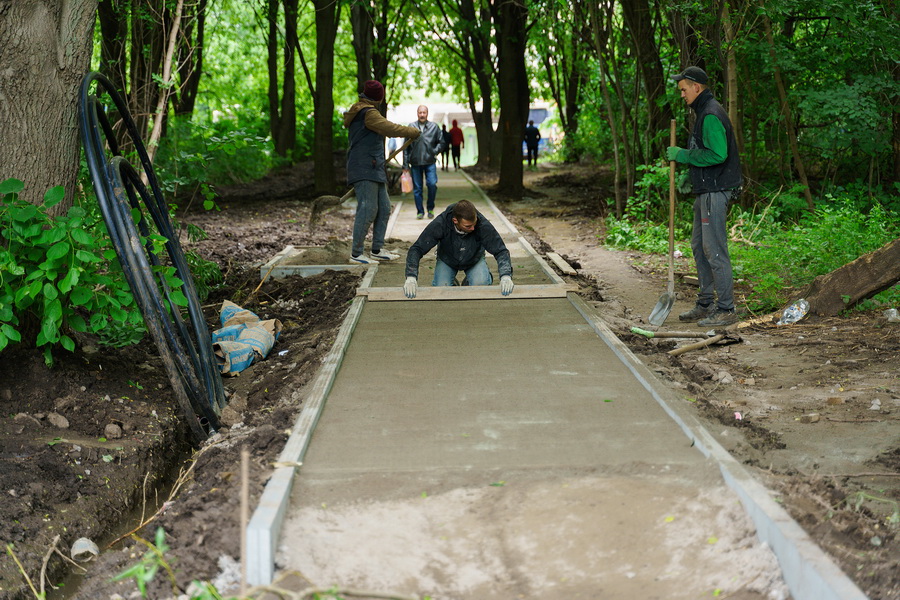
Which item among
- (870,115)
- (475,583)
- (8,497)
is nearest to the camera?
(475,583)

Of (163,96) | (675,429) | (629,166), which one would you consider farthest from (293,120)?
(675,429)

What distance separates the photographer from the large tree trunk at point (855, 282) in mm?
7402

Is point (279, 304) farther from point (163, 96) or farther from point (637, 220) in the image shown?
point (637, 220)

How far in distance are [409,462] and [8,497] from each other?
7.03ft

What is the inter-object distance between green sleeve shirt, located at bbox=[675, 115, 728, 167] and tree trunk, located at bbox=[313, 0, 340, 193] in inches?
494

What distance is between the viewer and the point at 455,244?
8.21m

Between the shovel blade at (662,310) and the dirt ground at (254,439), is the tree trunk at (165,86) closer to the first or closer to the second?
the dirt ground at (254,439)

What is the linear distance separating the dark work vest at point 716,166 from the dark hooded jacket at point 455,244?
1888 mm

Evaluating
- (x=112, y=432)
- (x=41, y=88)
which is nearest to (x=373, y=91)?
(x=41, y=88)

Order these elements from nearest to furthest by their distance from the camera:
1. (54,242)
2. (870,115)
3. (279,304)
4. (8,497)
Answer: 1. (8,497)
2. (54,242)
3. (279,304)
4. (870,115)

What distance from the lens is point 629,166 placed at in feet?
50.8

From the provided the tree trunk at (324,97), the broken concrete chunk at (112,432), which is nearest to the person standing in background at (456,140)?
the tree trunk at (324,97)

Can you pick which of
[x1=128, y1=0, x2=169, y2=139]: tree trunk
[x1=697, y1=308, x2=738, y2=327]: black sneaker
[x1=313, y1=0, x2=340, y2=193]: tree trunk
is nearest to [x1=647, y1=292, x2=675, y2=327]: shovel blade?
[x1=697, y1=308, x2=738, y2=327]: black sneaker

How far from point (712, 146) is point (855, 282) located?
178cm
